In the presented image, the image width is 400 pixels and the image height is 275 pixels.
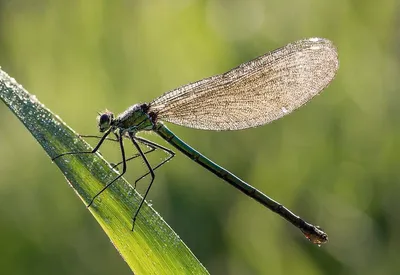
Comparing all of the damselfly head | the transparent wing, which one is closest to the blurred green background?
the transparent wing

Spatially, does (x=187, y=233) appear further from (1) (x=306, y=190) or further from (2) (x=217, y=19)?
(2) (x=217, y=19)

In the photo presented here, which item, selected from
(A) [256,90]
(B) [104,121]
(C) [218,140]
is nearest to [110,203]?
(B) [104,121]

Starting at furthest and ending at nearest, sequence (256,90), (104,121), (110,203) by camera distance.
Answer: (256,90), (104,121), (110,203)

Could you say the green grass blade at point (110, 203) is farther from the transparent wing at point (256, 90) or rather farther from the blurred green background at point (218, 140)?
the blurred green background at point (218, 140)

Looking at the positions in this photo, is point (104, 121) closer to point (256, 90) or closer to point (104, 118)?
point (104, 118)

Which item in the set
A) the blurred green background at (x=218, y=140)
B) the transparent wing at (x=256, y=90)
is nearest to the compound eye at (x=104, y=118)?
the transparent wing at (x=256, y=90)

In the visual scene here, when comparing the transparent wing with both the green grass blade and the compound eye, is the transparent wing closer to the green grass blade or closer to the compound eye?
the compound eye

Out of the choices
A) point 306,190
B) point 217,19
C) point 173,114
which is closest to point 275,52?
point 173,114
